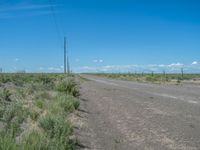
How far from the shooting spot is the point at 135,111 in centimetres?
1689

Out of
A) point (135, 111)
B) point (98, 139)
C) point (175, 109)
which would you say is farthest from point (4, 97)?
point (98, 139)

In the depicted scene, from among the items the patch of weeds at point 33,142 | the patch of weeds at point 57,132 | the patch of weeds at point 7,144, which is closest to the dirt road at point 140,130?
the patch of weeds at point 57,132

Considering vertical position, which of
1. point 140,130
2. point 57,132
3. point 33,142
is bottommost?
point 140,130

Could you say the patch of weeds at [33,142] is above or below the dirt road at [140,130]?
above

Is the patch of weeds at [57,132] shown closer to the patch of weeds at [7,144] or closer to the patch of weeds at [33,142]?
the patch of weeds at [33,142]

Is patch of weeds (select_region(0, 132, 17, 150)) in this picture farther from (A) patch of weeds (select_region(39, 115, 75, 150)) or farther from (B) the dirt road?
(B) the dirt road

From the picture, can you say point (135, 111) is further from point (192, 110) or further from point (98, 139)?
point (98, 139)

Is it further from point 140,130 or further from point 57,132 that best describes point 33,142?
point 140,130

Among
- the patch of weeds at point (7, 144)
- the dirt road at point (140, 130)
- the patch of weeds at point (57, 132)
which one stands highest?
the patch of weeds at point (7, 144)

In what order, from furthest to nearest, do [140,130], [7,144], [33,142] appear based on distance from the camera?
1. [140,130]
2. [33,142]
3. [7,144]

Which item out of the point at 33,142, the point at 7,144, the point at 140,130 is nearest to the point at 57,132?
the point at 33,142

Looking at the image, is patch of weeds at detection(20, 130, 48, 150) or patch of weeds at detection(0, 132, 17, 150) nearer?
patch of weeds at detection(0, 132, 17, 150)

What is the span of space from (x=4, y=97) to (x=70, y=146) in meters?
13.0

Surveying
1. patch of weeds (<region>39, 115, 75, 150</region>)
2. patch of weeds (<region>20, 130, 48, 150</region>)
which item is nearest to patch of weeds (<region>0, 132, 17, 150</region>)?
patch of weeds (<region>20, 130, 48, 150</region>)
